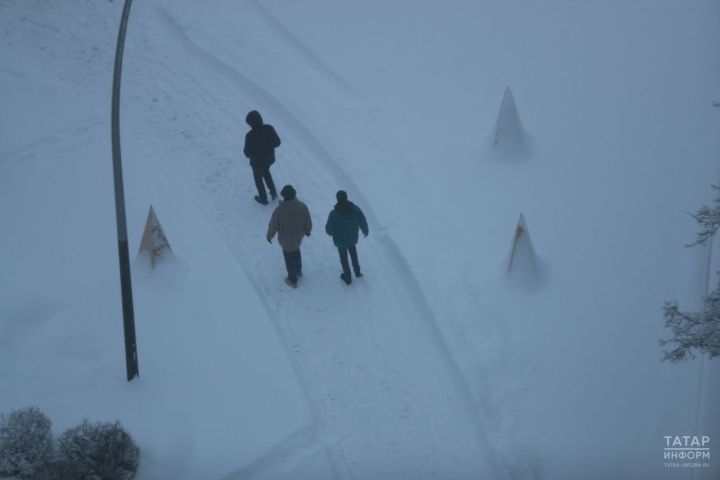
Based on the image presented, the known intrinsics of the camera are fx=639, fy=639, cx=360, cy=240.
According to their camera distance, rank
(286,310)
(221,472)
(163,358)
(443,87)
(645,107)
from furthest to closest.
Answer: (443,87)
(645,107)
(286,310)
(163,358)
(221,472)

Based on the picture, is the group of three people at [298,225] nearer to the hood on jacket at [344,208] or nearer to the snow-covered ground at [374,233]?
the hood on jacket at [344,208]

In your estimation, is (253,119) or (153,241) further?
(253,119)

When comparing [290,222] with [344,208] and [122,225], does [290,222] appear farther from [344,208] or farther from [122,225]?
[122,225]

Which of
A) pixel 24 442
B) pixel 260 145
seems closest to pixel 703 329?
pixel 260 145

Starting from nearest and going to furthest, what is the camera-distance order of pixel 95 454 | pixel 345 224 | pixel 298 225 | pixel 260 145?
pixel 95 454, pixel 345 224, pixel 298 225, pixel 260 145

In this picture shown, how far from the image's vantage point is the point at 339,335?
8.11 meters

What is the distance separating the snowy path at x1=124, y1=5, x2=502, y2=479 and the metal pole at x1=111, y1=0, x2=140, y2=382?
1.81 meters

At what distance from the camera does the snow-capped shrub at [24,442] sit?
6109 mm

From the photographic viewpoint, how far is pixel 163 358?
7691 millimetres

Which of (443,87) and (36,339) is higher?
(443,87)

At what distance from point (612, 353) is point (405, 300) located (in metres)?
2.64

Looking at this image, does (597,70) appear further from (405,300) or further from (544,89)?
(405,300)

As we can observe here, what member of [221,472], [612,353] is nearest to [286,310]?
[221,472]

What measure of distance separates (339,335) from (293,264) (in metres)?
1.14
